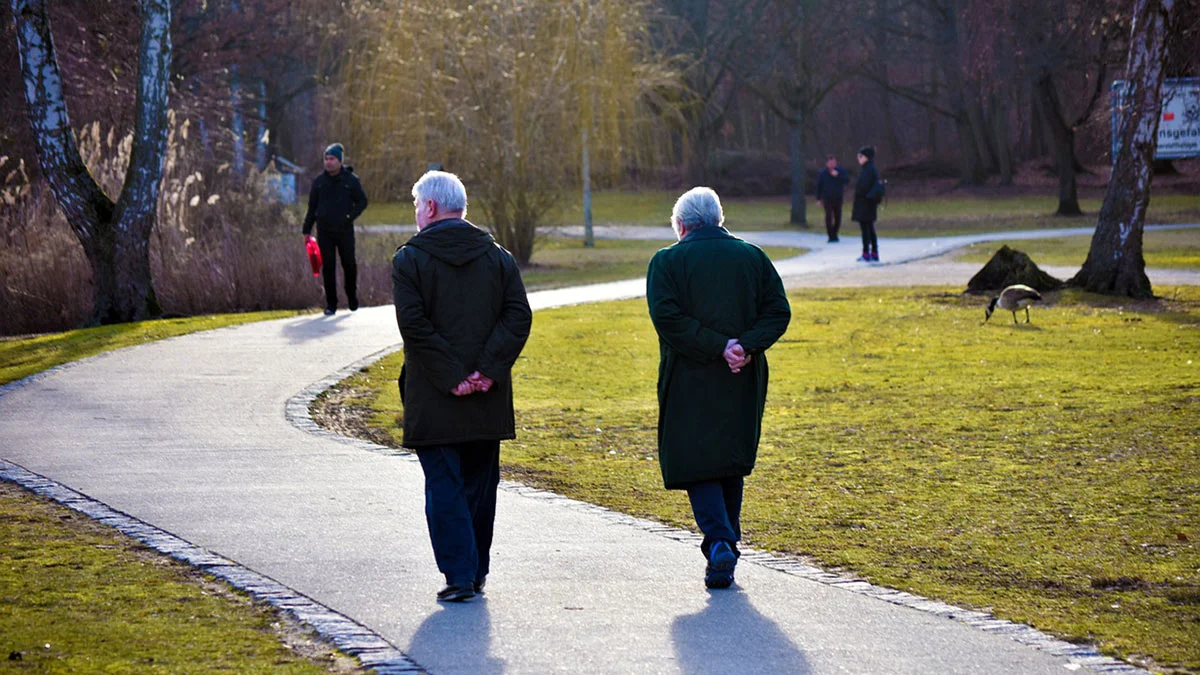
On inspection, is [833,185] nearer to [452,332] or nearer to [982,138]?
[452,332]

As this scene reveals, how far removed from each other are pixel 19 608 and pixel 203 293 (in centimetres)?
1482

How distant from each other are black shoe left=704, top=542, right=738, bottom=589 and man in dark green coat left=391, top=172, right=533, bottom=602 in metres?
0.93

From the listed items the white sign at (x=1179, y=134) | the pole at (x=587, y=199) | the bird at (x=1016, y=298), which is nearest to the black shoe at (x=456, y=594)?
the bird at (x=1016, y=298)

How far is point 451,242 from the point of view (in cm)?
646

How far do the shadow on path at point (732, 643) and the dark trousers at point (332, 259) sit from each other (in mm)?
12361

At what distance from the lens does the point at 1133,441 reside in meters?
10.6

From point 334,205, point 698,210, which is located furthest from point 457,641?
point 334,205

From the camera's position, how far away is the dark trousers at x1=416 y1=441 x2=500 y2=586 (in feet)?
20.9

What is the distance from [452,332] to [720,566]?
146 centimetres

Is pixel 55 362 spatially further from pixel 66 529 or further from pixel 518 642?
pixel 518 642

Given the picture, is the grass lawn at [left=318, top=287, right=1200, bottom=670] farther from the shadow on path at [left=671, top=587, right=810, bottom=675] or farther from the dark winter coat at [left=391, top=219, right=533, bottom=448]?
the dark winter coat at [left=391, top=219, right=533, bottom=448]

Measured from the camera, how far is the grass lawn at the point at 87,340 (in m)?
14.4

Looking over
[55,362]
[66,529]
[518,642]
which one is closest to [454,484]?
[518,642]

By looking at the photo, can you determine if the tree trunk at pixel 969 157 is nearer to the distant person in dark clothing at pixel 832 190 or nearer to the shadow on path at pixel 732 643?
the distant person in dark clothing at pixel 832 190
